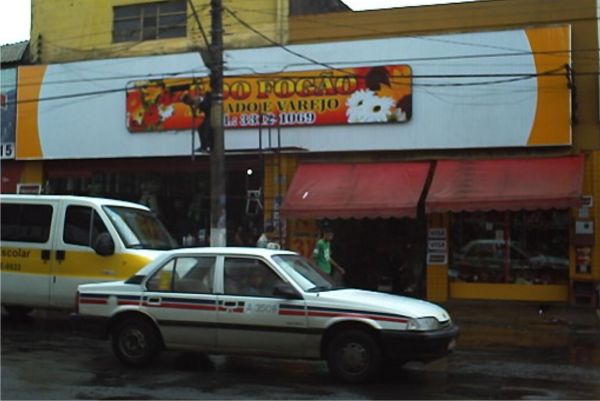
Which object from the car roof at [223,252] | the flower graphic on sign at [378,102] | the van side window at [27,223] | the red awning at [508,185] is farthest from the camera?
the flower graphic on sign at [378,102]

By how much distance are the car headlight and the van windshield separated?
5.13 meters

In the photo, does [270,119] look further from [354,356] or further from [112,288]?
[354,356]

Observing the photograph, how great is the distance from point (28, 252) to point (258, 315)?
16.6 ft

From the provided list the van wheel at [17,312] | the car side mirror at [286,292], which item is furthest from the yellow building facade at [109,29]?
the car side mirror at [286,292]

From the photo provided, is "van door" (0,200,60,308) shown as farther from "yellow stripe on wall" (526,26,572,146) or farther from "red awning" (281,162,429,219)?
"yellow stripe on wall" (526,26,572,146)

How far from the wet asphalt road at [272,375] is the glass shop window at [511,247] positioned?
206 inches

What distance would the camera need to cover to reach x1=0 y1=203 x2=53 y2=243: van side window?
37.9 ft

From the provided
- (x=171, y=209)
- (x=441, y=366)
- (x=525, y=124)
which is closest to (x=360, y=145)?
(x=525, y=124)

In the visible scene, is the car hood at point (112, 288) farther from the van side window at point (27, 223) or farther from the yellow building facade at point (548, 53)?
the yellow building facade at point (548, 53)

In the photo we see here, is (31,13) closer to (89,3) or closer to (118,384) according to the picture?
(89,3)

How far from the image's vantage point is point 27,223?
11.7m

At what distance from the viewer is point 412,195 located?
1606 centimetres

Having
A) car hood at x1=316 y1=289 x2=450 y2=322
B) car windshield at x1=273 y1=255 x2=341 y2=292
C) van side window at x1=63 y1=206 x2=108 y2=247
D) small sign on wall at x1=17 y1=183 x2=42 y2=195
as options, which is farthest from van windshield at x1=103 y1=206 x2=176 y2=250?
small sign on wall at x1=17 y1=183 x2=42 y2=195

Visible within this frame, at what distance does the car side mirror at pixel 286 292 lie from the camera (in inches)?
317
